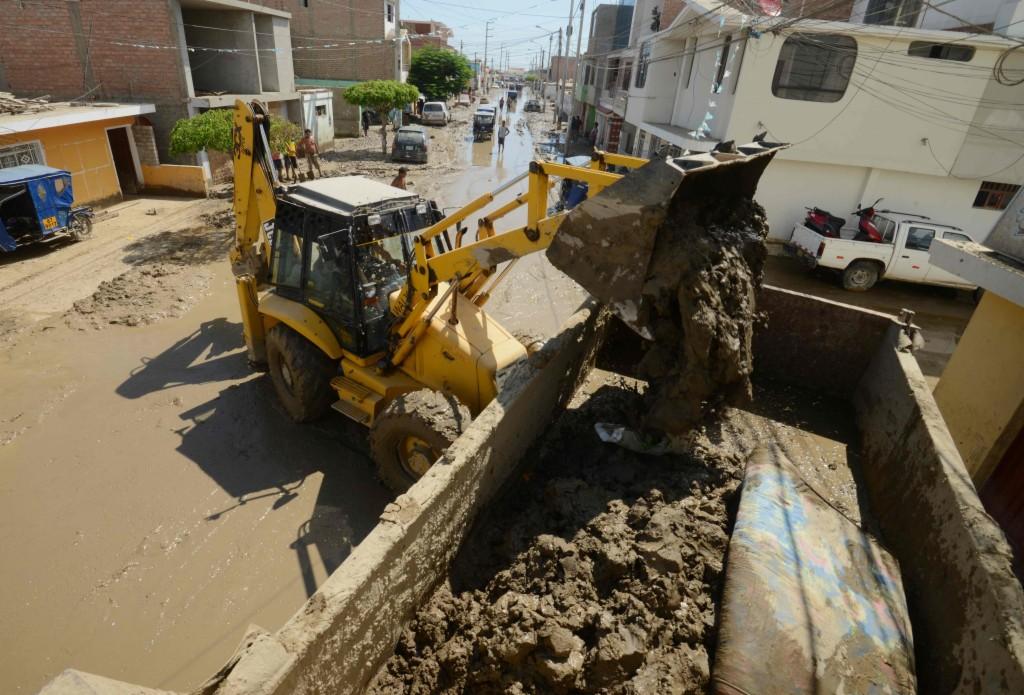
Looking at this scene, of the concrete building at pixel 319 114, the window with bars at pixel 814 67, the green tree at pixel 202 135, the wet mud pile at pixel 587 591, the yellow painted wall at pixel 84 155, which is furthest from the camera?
the concrete building at pixel 319 114

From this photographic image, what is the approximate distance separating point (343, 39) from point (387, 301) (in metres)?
31.8

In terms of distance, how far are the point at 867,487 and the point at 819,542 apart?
62.1 inches

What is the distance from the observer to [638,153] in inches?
831

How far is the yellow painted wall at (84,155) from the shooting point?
12.8 metres

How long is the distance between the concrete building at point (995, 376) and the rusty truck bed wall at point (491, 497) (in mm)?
1189

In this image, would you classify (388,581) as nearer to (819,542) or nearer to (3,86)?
(819,542)

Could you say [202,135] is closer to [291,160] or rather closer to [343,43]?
[291,160]

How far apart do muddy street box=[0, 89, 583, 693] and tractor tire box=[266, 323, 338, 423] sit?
284 millimetres

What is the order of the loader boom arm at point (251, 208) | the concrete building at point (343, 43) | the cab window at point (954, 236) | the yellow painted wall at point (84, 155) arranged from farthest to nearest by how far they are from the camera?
the concrete building at point (343, 43) → the yellow painted wall at point (84, 155) → the cab window at point (954, 236) → the loader boom arm at point (251, 208)

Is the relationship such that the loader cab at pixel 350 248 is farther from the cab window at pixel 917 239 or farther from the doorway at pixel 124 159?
the doorway at pixel 124 159

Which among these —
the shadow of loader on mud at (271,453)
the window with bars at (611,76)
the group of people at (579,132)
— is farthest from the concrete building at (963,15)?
the group of people at (579,132)

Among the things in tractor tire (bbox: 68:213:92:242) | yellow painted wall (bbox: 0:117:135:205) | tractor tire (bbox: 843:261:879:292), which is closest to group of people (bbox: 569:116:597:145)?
tractor tire (bbox: 843:261:879:292)

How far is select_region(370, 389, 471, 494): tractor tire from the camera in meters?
4.50

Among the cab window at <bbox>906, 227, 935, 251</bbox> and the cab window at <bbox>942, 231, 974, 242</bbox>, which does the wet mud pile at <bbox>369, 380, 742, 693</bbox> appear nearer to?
the cab window at <bbox>942, 231, 974, 242</bbox>
